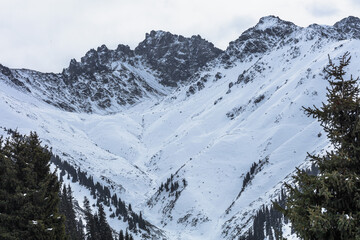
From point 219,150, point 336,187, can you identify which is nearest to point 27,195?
point 336,187

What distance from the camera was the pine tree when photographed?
711 centimetres

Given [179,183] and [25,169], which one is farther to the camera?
[179,183]

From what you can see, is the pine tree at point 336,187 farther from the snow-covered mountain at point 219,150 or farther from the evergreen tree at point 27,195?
the snow-covered mountain at point 219,150

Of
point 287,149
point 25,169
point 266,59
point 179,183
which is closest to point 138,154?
point 179,183

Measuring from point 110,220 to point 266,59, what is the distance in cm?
15197

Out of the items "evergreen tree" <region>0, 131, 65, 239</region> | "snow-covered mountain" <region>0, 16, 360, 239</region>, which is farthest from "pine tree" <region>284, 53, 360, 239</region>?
"snow-covered mountain" <region>0, 16, 360, 239</region>

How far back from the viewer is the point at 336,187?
7.56 metres

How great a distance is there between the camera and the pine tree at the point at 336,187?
23.3 ft

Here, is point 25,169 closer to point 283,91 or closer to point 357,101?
point 357,101

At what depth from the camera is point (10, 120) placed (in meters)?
124

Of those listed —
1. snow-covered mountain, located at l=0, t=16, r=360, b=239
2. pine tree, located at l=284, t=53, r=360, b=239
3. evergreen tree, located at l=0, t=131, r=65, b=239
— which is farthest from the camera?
snow-covered mountain, located at l=0, t=16, r=360, b=239

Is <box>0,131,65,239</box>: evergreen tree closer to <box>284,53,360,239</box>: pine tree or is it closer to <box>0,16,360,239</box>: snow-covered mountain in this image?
<box>284,53,360,239</box>: pine tree

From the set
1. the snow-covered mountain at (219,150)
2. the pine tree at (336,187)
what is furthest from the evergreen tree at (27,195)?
the snow-covered mountain at (219,150)

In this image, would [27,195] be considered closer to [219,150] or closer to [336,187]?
[336,187]
